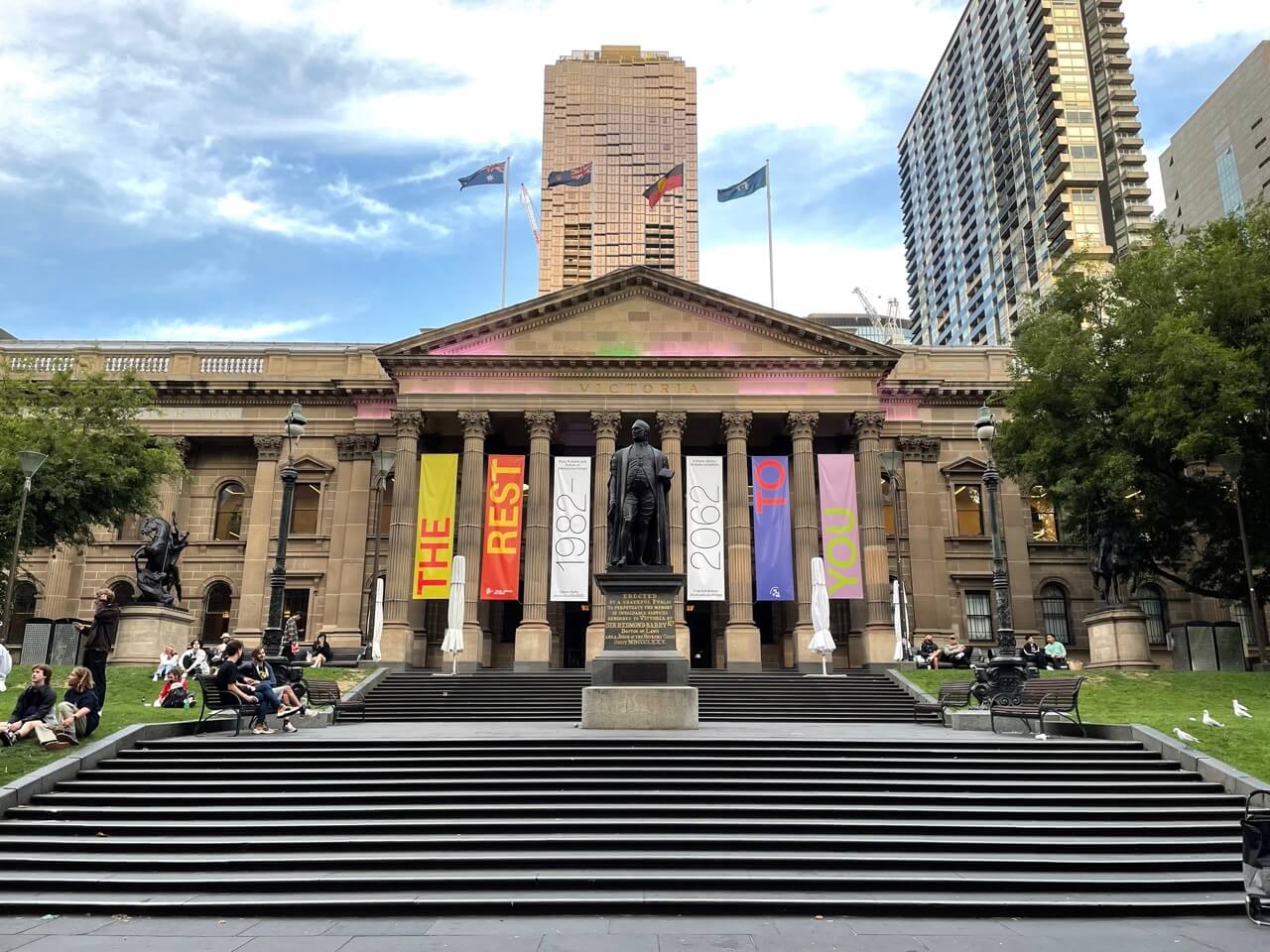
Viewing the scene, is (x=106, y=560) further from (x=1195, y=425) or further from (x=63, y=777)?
(x=1195, y=425)

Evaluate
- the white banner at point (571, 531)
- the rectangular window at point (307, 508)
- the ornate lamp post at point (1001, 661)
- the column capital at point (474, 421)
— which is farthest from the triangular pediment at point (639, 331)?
the ornate lamp post at point (1001, 661)

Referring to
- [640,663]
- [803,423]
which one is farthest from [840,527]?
[640,663]

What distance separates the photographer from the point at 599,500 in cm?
3362

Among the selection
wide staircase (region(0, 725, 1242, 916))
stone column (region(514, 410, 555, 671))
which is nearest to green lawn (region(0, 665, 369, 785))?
wide staircase (region(0, 725, 1242, 916))

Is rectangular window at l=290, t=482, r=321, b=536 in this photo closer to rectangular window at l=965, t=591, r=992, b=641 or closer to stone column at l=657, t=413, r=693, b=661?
stone column at l=657, t=413, r=693, b=661

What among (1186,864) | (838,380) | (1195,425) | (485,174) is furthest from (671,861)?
(485,174)

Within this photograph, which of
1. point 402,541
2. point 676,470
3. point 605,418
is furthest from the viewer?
point 605,418

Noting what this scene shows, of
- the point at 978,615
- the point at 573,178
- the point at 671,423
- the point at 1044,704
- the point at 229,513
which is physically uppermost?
the point at 573,178

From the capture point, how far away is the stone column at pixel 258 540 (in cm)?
3553

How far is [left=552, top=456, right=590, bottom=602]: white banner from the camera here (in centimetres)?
3169

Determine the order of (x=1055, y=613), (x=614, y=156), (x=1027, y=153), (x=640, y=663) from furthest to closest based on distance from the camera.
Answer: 1. (x=614, y=156)
2. (x=1027, y=153)
3. (x=1055, y=613)
4. (x=640, y=663)

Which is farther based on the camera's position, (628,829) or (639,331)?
(639,331)

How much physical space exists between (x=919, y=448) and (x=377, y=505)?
2213cm

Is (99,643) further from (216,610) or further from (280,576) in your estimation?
(216,610)
